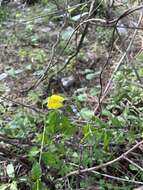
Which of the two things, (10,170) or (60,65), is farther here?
(60,65)

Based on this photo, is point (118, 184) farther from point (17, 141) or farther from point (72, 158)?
point (17, 141)

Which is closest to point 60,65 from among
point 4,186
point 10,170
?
point 10,170

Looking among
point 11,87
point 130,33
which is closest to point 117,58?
point 130,33

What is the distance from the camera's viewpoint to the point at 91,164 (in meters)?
1.87

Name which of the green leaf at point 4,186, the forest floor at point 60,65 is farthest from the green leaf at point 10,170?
the forest floor at point 60,65

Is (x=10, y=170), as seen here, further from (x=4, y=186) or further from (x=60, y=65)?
(x=60, y=65)

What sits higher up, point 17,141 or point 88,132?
point 88,132

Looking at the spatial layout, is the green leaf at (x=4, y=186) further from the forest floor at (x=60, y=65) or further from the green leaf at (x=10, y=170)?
the forest floor at (x=60, y=65)

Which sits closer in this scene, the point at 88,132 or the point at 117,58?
the point at 88,132

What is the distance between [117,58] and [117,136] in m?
1.31

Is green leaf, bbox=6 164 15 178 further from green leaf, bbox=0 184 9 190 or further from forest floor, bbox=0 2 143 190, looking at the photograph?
forest floor, bbox=0 2 143 190

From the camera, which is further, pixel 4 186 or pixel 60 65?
pixel 60 65

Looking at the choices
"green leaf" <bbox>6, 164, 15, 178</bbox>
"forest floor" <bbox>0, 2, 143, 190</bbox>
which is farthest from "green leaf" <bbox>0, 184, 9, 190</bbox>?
"forest floor" <bbox>0, 2, 143, 190</bbox>

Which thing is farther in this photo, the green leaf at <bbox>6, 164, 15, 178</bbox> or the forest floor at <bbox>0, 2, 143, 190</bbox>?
the forest floor at <bbox>0, 2, 143, 190</bbox>
